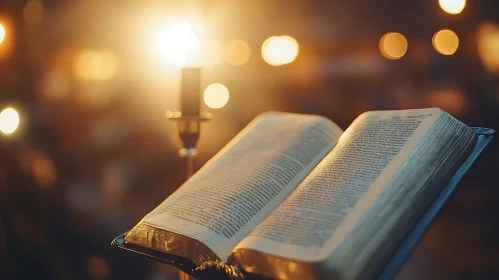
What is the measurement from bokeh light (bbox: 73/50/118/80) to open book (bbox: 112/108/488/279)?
160 centimetres

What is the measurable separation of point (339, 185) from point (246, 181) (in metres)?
0.16

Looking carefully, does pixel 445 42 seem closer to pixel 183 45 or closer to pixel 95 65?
pixel 95 65

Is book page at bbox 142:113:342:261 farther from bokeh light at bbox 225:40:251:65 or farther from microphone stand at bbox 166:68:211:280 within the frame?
bokeh light at bbox 225:40:251:65

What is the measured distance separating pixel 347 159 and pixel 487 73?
208 cm

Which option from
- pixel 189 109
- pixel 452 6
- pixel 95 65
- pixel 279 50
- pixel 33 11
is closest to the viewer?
pixel 189 109

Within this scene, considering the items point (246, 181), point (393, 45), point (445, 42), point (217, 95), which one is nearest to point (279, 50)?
point (217, 95)

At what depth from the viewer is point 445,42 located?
2.68 meters

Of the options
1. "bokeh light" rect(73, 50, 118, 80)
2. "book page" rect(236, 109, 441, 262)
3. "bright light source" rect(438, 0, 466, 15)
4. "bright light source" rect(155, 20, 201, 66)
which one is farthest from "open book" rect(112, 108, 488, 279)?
"bright light source" rect(438, 0, 466, 15)

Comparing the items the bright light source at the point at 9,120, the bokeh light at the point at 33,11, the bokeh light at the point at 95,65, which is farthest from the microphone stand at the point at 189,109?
the bokeh light at the point at 95,65

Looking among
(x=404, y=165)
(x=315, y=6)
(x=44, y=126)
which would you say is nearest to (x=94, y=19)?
(x=44, y=126)

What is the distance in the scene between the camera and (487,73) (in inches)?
100

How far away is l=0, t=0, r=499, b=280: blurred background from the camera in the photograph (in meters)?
1.88

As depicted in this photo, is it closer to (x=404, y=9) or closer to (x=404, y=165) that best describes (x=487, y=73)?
(x=404, y=9)

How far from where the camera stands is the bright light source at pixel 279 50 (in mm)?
2830
